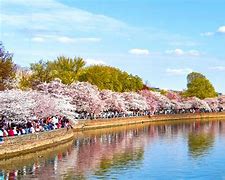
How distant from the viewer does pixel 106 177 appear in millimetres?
36250

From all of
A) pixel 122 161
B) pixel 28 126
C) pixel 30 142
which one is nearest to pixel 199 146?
pixel 122 161

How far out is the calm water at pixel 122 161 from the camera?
123 ft

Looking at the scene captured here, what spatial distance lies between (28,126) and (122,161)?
11.8 metres

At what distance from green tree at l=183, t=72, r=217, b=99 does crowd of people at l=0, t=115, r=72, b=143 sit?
109923 millimetres

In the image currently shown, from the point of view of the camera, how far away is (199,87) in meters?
173

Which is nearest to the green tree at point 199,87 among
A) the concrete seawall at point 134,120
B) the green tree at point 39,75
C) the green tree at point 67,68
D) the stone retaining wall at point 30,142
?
the concrete seawall at point 134,120

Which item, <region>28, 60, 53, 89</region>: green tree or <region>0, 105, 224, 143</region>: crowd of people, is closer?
<region>0, 105, 224, 143</region>: crowd of people

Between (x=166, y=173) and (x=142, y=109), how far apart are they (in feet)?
→ 262

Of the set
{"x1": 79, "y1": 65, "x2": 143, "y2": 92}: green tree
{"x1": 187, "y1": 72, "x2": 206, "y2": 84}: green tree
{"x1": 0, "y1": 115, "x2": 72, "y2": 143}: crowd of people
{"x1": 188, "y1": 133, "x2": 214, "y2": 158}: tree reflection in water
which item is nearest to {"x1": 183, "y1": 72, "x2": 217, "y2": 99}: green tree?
{"x1": 187, "y1": 72, "x2": 206, "y2": 84}: green tree

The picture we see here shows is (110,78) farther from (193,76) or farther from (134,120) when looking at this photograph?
(193,76)

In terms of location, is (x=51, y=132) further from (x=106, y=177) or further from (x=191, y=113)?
(x=191, y=113)

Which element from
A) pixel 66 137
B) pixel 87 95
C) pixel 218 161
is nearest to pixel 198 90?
pixel 87 95

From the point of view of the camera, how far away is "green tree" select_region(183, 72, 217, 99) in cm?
17012

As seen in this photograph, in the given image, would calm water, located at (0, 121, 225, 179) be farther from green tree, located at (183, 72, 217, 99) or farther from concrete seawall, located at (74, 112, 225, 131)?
green tree, located at (183, 72, 217, 99)
